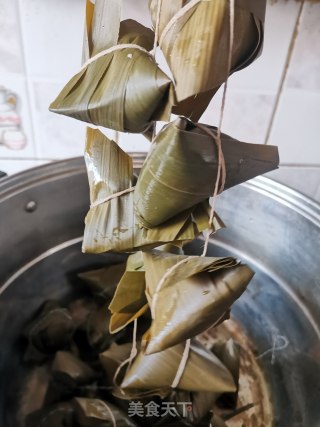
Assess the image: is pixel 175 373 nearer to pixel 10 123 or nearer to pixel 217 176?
pixel 217 176

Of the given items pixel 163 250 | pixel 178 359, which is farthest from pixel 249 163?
pixel 178 359

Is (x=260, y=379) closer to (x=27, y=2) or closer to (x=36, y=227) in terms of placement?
(x=36, y=227)

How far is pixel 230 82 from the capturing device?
0.69 m

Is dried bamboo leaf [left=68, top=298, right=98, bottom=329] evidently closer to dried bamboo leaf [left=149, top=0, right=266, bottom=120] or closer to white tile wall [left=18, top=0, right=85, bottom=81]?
white tile wall [left=18, top=0, right=85, bottom=81]

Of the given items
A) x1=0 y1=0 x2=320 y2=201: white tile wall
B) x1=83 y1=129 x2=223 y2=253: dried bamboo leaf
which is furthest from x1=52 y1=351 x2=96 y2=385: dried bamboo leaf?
x1=0 y1=0 x2=320 y2=201: white tile wall

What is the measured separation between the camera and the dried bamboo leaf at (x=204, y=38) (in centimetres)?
27

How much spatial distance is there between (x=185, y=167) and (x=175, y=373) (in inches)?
13.2

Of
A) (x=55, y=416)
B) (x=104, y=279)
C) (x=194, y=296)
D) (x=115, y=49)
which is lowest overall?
(x=55, y=416)

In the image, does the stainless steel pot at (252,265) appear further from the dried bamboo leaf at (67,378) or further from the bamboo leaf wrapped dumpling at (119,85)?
the bamboo leaf wrapped dumpling at (119,85)

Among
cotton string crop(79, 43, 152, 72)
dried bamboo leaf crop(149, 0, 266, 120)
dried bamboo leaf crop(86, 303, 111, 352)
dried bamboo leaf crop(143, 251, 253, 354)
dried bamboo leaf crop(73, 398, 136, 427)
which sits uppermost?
dried bamboo leaf crop(149, 0, 266, 120)

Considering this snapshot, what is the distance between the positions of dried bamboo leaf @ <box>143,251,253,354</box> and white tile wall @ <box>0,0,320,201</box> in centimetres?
41

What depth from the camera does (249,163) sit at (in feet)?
1.28

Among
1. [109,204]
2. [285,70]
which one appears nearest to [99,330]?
[109,204]

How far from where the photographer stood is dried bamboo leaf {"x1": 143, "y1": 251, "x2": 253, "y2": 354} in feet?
1.27
